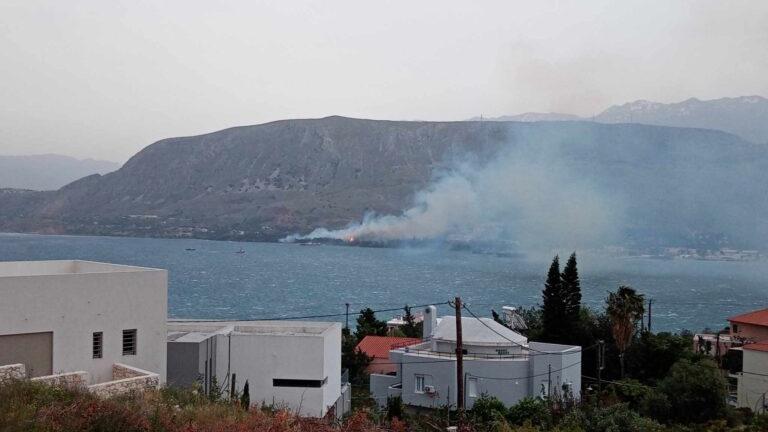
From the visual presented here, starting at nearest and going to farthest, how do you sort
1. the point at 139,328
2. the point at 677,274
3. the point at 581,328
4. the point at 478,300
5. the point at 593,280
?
the point at 139,328 < the point at 581,328 < the point at 478,300 < the point at 593,280 < the point at 677,274

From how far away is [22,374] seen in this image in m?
13.6

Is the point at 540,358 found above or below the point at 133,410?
below

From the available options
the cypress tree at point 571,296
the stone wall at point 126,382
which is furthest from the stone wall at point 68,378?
the cypress tree at point 571,296

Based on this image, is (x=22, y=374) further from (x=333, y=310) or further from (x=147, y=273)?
(x=333, y=310)

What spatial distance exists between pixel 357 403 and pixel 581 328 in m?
14.4

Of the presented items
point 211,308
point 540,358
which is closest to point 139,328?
point 540,358

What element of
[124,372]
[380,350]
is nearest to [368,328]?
[380,350]

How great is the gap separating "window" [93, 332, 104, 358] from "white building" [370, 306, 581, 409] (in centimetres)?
1285

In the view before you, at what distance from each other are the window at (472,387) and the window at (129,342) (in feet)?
43.2

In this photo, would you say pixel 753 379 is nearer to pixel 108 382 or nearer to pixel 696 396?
pixel 696 396

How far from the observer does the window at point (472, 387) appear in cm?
2620

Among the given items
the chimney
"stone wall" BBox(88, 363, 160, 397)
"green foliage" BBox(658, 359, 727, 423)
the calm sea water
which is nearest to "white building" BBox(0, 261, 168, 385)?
"stone wall" BBox(88, 363, 160, 397)

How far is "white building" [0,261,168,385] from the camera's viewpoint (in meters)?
14.9

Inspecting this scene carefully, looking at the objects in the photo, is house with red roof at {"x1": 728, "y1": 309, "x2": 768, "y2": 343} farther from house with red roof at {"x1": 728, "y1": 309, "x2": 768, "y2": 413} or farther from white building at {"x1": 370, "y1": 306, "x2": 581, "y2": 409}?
white building at {"x1": 370, "y1": 306, "x2": 581, "y2": 409}
